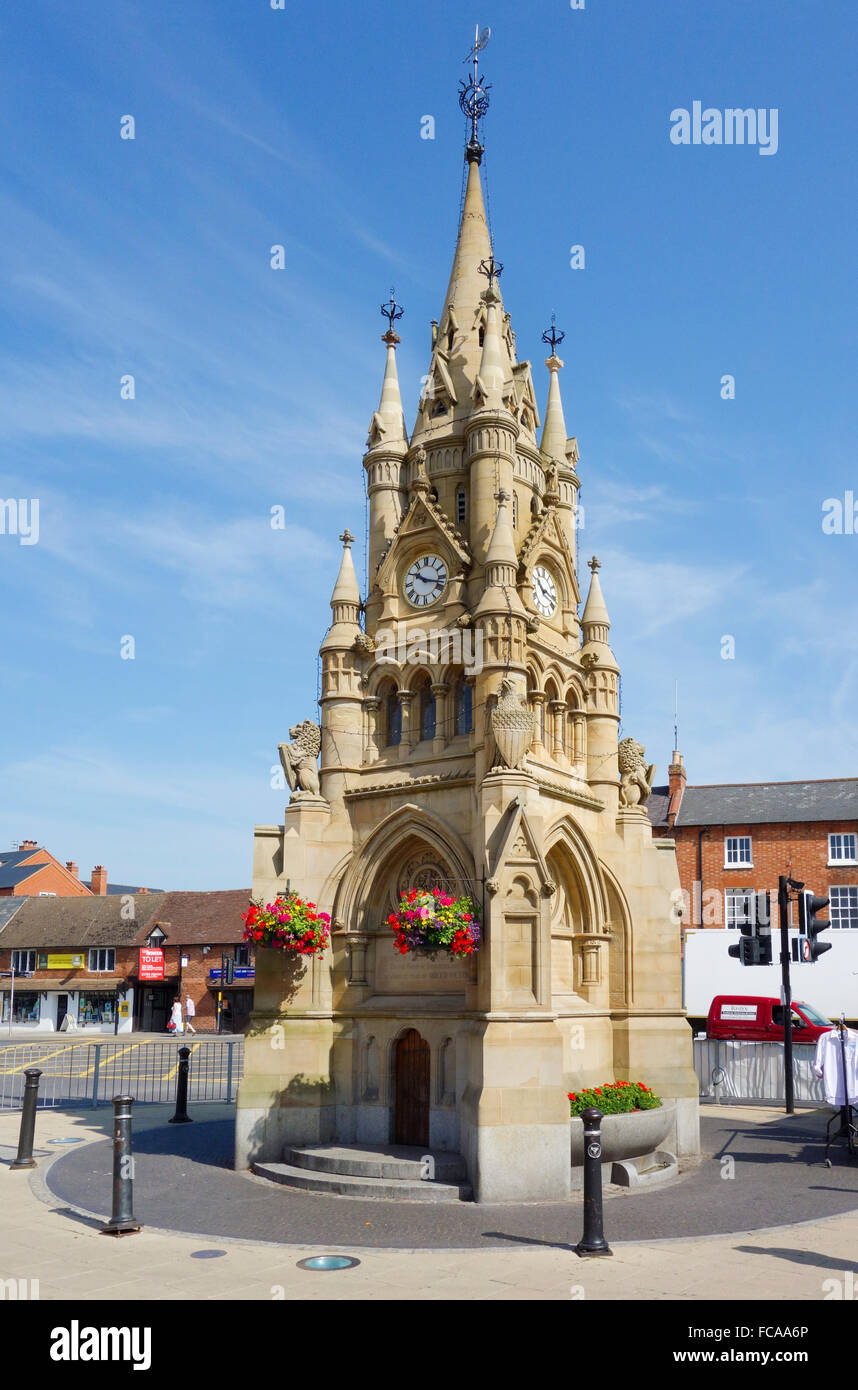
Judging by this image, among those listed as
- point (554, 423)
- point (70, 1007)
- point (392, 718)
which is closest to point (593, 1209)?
point (392, 718)

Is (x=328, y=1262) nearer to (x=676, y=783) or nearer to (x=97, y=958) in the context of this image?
(x=676, y=783)

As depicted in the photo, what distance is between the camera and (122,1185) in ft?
44.5

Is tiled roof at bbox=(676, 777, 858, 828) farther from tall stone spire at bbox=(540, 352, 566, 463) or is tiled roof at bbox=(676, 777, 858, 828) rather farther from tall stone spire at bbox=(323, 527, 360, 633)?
tall stone spire at bbox=(323, 527, 360, 633)

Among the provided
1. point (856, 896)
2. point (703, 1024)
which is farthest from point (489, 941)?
point (856, 896)

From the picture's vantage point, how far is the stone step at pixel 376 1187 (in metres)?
15.8

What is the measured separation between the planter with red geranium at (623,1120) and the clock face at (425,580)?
9065 millimetres

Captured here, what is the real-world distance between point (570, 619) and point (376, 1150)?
10.5m

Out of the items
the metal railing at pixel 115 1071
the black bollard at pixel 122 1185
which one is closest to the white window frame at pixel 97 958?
the metal railing at pixel 115 1071

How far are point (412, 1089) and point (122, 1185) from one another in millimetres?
6233

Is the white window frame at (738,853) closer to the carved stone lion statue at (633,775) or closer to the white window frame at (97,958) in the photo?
the carved stone lion statue at (633,775)

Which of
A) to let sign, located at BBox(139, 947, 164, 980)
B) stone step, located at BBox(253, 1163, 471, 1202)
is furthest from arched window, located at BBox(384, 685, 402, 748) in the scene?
to let sign, located at BBox(139, 947, 164, 980)

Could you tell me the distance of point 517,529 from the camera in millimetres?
21453
